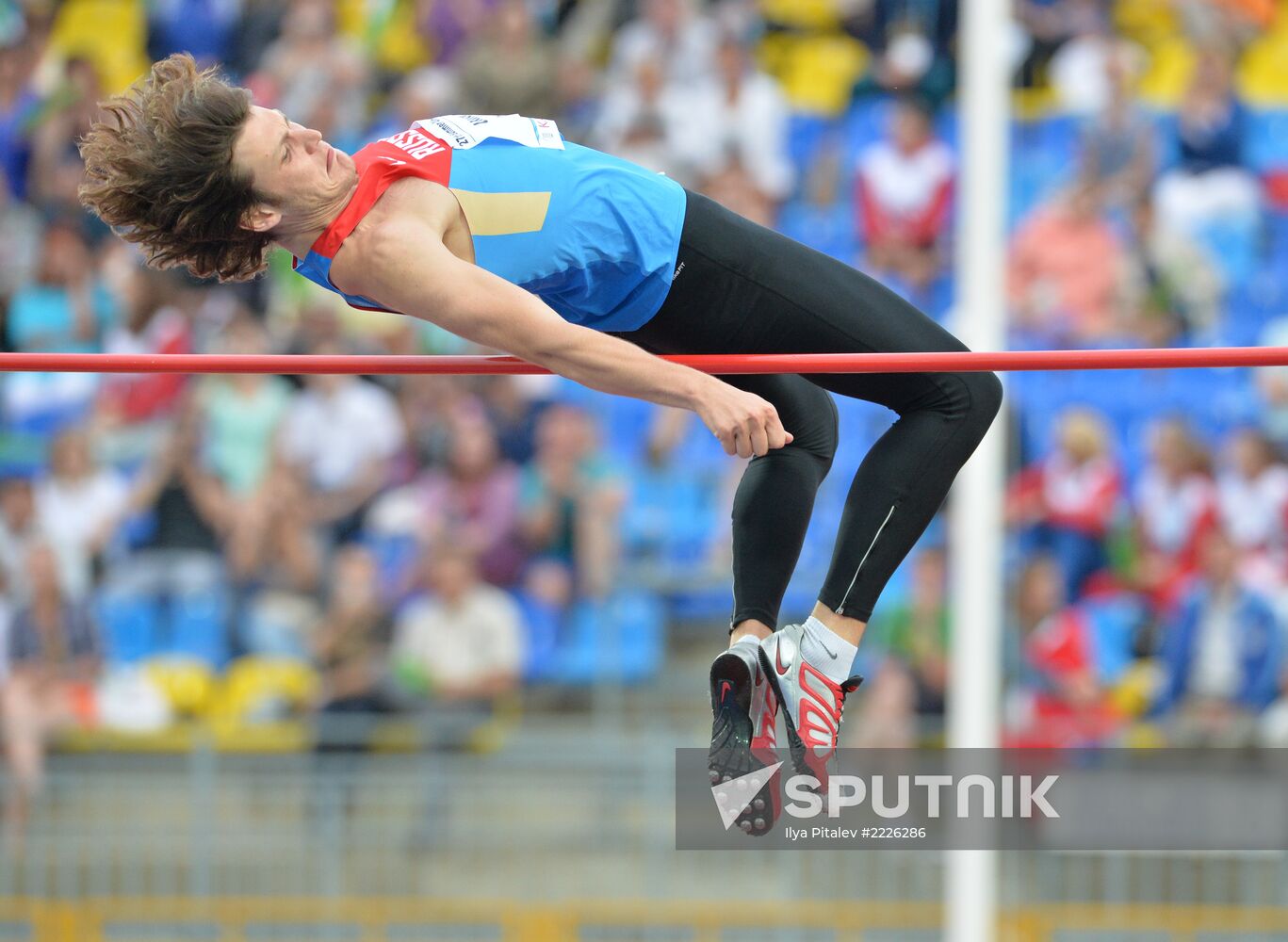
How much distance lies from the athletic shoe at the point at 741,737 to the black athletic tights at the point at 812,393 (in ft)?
0.72

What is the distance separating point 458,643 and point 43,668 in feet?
6.06

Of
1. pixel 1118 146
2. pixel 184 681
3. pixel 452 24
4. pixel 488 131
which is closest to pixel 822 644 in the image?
pixel 488 131

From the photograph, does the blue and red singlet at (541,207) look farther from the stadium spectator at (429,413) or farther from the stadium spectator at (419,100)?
the stadium spectator at (419,100)

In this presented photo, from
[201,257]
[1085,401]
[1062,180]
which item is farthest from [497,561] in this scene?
[201,257]

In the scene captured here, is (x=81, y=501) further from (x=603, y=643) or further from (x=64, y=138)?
(x=603, y=643)

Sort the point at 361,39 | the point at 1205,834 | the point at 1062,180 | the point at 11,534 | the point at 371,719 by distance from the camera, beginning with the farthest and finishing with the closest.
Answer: the point at 361,39 < the point at 1062,180 < the point at 11,534 < the point at 371,719 < the point at 1205,834

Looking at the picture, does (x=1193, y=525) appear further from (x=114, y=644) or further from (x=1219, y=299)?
(x=114, y=644)

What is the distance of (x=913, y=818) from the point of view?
25.4ft

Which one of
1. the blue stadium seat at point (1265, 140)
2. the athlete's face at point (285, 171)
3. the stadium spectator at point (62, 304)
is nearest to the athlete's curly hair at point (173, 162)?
the athlete's face at point (285, 171)

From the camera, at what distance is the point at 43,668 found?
8.36 metres

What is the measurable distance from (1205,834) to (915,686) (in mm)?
1323

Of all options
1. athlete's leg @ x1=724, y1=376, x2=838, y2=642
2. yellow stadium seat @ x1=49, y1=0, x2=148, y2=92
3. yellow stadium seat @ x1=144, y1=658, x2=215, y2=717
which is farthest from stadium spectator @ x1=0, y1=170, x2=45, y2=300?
athlete's leg @ x1=724, y1=376, x2=838, y2=642

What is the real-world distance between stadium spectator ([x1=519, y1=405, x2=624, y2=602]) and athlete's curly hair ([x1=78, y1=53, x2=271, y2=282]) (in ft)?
14.5

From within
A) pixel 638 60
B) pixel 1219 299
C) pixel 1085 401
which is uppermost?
pixel 638 60
